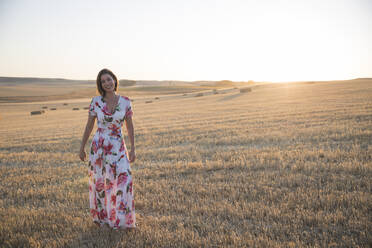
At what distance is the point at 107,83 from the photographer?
11.8 ft

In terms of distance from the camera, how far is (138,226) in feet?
12.4

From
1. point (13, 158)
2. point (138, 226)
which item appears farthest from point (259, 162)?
point (13, 158)

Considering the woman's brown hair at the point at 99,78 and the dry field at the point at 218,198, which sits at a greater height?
the woman's brown hair at the point at 99,78

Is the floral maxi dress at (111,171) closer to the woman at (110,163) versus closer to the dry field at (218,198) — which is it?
the woman at (110,163)

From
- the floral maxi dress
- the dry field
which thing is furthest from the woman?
the dry field

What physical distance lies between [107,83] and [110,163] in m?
1.24

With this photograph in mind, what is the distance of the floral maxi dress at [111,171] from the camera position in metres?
3.60

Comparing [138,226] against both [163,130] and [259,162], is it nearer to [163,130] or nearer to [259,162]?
[259,162]

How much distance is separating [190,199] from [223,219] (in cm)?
88

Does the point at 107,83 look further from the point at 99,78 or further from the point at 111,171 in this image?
the point at 111,171

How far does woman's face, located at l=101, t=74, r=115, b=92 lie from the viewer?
3.61m

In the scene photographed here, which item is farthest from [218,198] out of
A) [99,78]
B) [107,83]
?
[99,78]

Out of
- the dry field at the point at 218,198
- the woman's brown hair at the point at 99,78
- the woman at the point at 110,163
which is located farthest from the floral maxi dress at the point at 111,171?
the dry field at the point at 218,198

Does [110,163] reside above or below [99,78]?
below
